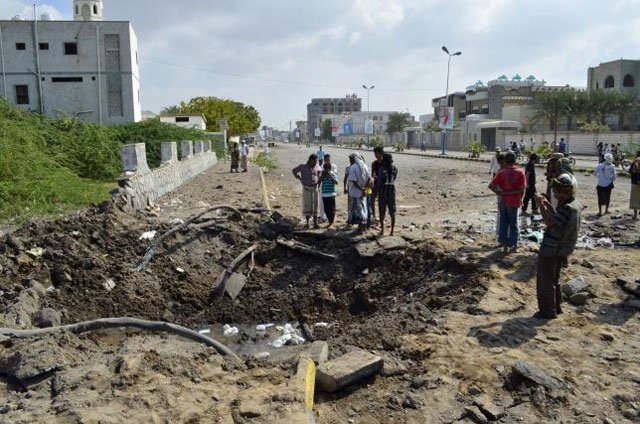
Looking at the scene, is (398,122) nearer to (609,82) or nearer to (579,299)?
(609,82)

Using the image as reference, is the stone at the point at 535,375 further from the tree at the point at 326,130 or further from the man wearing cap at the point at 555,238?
the tree at the point at 326,130

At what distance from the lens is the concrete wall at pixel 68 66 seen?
36.5 m

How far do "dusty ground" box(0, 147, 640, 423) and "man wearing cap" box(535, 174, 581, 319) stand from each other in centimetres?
26

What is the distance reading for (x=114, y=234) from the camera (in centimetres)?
908

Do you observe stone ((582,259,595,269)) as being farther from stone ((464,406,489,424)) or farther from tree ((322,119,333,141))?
tree ((322,119,333,141))

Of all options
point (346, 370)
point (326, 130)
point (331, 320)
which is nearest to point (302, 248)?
point (331, 320)

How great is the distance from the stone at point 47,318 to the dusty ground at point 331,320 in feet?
0.49

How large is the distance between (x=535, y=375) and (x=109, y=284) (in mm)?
5649

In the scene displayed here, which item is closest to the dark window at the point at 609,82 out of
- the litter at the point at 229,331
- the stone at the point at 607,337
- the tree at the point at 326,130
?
the stone at the point at 607,337

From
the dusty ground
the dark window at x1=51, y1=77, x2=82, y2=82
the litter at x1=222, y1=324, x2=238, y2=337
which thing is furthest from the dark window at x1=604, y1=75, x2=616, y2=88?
the litter at x1=222, y1=324, x2=238, y2=337

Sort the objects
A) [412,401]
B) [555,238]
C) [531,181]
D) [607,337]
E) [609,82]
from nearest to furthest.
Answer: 1. [412,401]
2. [607,337]
3. [555,238]
4. [531,181]
5. [609,82]

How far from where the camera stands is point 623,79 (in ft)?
187

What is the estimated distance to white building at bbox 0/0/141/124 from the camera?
36.5 meters

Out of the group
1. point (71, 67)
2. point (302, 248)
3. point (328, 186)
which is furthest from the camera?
point (71, 67)
